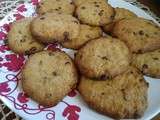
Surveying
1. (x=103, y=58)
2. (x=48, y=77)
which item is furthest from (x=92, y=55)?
(x=48, y=77)

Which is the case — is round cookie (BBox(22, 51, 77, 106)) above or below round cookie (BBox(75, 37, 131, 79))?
below

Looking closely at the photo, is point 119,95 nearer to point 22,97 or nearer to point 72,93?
point 72,93

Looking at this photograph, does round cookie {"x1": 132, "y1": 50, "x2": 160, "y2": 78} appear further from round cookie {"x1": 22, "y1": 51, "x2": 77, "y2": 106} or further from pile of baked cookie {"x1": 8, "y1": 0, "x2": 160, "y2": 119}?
round cookie {"x1": 22, "y1": 51, "x2": 77, "y2": 106}

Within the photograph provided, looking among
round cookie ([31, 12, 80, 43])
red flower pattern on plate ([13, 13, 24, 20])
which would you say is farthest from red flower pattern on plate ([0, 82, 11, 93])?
red flower pattern on plate ([13, 13, 24, 20])

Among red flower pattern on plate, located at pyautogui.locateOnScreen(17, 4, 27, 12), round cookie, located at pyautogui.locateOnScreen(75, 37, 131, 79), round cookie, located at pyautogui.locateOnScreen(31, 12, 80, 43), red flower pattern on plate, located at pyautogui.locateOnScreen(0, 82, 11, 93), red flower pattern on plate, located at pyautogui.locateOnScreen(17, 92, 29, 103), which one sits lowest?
red flower pattern on plate, located at pyautogui.locateOnScreen(17, 92, 29, 103)

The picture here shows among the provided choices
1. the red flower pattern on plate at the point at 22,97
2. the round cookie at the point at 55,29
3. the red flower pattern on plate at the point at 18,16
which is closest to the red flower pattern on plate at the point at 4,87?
the red flower pattern on plate at the point at 22,97

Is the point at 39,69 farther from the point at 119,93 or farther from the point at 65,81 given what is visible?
the point at 119,93

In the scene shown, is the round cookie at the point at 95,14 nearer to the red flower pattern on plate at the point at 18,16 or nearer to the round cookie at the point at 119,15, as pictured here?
the round cookie at the point at 119,15

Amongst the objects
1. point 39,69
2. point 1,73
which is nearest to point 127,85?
point 39,69
